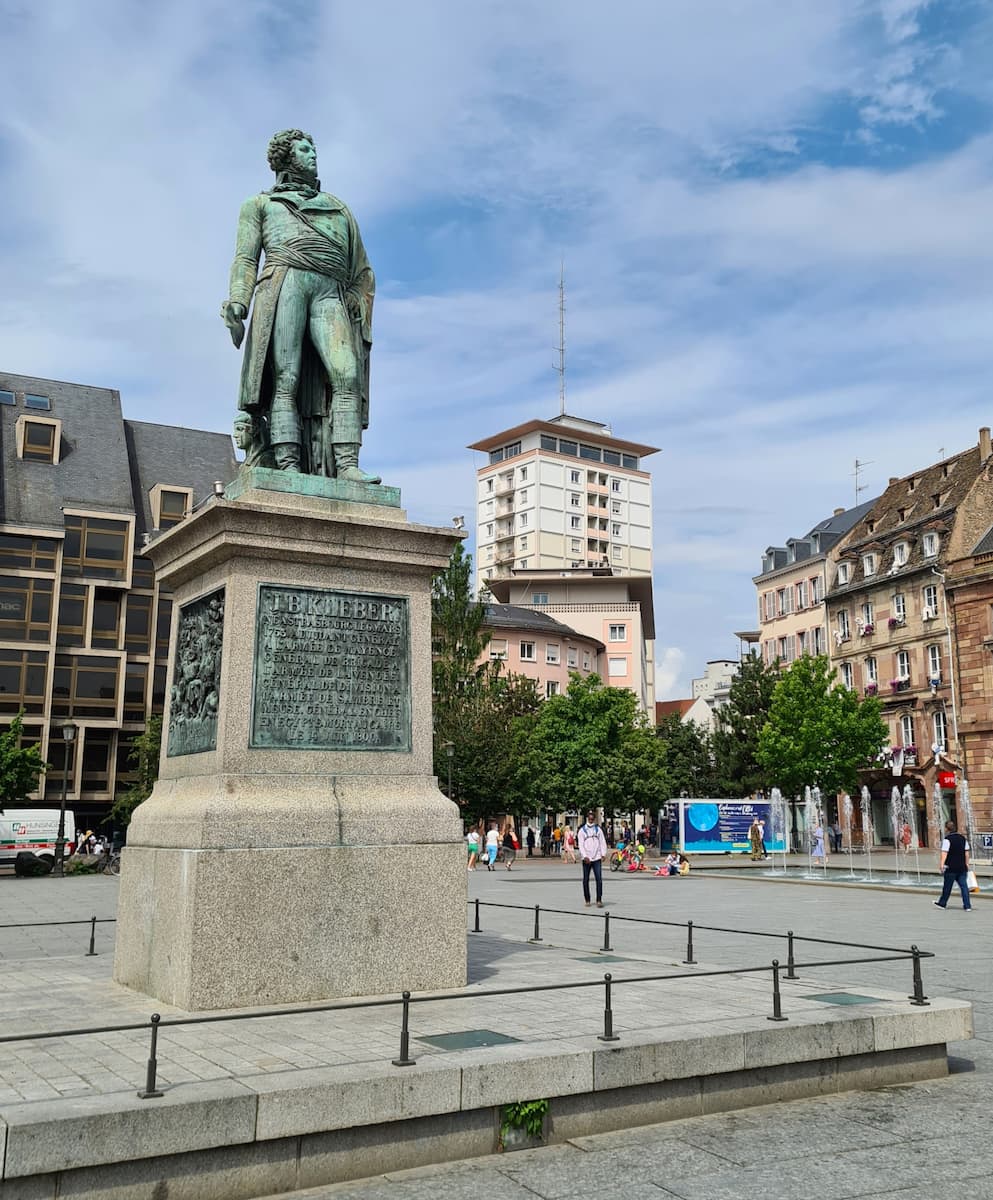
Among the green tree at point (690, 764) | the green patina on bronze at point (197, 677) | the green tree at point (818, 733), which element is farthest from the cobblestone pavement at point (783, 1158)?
the green tree at point (690, 764)

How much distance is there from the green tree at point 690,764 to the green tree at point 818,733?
1062cm

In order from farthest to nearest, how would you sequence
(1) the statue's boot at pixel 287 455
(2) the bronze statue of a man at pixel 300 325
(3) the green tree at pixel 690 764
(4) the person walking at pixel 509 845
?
(3) the green tree at pixel 690 764 → (4) the person walking at pixel 509 845 → (2) the bronze statue of a man at pixel 300 325 → (1) the statue's boot at pixel 287 455

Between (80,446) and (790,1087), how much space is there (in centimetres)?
6128

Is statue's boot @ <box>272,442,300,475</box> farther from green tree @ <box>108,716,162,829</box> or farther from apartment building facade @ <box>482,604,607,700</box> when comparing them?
apartment building facade @ <box>482,604,607,700</box>

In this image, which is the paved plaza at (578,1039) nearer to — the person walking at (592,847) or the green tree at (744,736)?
the person walking at (592,847)

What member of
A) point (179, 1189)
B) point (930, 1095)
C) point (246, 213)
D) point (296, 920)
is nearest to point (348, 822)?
point (296, 920)

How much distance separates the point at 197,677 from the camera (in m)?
9.53

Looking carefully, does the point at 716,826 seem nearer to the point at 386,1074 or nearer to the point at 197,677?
the point at 197,677

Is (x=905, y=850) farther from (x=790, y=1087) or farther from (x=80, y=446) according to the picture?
(x=790, y=1087)

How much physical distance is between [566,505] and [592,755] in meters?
52.6

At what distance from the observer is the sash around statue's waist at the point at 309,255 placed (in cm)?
1034

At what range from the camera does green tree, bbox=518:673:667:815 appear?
2265 inches

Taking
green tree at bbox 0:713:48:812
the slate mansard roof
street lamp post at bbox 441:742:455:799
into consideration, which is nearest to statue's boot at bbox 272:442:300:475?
green tree at bbox 0:713:48:812

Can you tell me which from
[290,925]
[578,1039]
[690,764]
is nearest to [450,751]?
[690,764]
